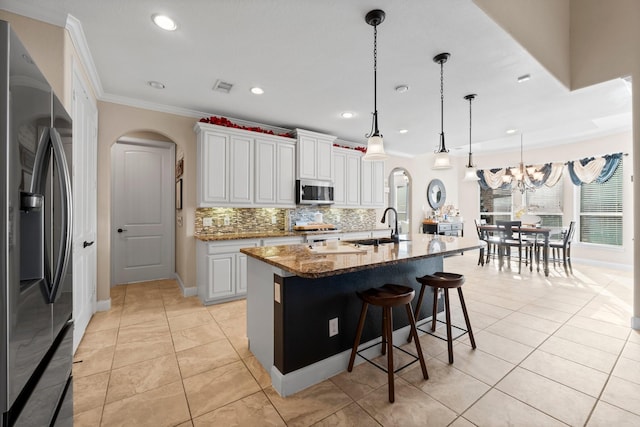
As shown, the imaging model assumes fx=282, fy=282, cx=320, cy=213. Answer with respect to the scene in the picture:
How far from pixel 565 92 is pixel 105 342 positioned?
226 inches

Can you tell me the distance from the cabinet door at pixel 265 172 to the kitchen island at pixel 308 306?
2001 mm

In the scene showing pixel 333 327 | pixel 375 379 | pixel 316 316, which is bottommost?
pixel 375 379

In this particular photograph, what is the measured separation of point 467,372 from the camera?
2.13m

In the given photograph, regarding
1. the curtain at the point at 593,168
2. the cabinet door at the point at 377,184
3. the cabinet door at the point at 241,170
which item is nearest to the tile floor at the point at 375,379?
the cabinet door at the point at 241,170

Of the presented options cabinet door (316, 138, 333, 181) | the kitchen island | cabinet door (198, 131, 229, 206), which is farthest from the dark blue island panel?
cabinet door (316, 138, 333, 181)

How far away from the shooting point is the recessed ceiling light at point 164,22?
212 cm

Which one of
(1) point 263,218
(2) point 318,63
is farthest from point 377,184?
(2) point 318,63

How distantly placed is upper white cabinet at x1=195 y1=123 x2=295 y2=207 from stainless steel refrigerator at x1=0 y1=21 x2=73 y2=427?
260cm

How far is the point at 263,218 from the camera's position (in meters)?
4.70

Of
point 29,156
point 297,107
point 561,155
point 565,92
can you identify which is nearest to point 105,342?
point 29,156

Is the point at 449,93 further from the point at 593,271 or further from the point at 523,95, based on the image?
the point at 593,271

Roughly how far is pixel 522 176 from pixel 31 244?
25.1 feet

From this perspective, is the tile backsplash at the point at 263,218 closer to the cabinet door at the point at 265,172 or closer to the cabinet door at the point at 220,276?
the cabinet door at the point at 265,172

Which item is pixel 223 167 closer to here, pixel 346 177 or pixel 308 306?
pixel 346 177
